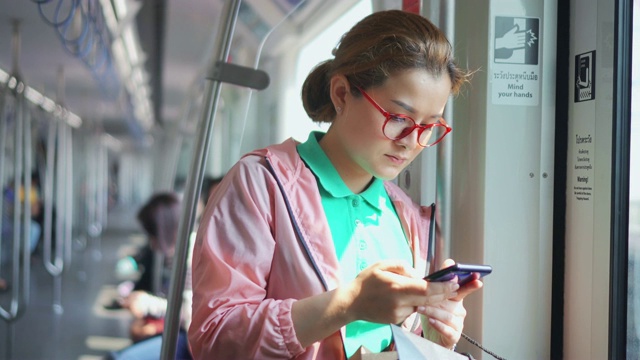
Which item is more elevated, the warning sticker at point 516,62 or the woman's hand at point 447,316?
the warning sticker at point 516,62

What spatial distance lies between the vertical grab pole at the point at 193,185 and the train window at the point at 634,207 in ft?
2.33

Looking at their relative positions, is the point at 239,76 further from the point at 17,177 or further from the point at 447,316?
the point at 17,177

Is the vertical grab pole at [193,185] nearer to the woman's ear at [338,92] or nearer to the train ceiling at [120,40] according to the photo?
the train ceiling at [120,40]

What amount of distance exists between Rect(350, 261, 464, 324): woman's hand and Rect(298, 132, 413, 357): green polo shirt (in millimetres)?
127

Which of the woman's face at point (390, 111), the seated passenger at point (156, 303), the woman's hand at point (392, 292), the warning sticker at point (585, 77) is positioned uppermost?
the warning sticker at point (585, 77)

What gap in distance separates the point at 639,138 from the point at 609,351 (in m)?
0.36

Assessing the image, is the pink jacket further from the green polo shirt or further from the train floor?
the train floor

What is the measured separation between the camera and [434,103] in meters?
0.94

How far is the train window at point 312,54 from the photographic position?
1.36 meters

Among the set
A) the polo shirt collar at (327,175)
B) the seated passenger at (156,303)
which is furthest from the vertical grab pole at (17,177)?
the polo shirt collar at (327,175)

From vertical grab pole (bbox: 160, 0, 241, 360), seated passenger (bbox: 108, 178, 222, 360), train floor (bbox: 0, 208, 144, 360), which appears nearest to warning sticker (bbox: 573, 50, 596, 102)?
vertical grab pole (bbox: 160, 0, 241, 360)

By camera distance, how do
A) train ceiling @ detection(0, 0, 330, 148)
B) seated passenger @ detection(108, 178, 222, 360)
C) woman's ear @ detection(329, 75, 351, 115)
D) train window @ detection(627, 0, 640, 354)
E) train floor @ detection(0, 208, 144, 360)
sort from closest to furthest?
woman's ear @ detection(329, 75, 351, 115), train window @ detection(627, 0, 640, 354), seated passenger @ detection(108, 178, 222, 360), train ceiling @ detection(0, 0, 330, 148), train floor @ detection(0, 208, 144, 360)

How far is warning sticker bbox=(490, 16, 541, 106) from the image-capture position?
1221 millimetres

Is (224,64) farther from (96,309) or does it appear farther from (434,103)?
(96,309)
